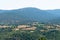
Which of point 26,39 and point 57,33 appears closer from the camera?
point 26,39

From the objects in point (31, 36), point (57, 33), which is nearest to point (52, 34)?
point (57, 33)

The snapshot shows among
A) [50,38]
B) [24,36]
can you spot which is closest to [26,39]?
[24,36]

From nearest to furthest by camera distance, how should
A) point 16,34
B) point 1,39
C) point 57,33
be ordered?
point 1,39
point 16,34
point 57,33

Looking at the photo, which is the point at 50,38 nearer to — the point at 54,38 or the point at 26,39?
the point at 54,38

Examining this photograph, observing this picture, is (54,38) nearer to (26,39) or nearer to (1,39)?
(26,39)

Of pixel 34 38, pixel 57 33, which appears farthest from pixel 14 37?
pixel 57 33

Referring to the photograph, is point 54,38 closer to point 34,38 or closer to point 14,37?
point 34,38

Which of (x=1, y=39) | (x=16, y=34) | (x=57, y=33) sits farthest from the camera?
(x=57, y=33)

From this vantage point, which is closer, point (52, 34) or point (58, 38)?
point (58, 38)
